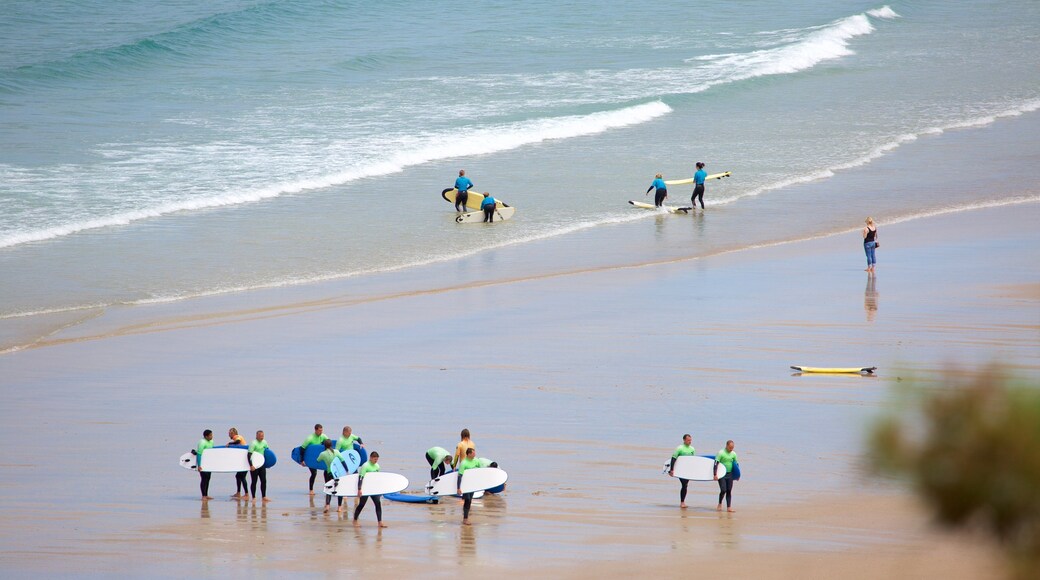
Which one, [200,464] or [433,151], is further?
[433,151]

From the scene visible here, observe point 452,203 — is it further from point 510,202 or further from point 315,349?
point 315,349

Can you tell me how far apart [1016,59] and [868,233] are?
107ft

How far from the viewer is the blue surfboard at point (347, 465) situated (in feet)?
37.6

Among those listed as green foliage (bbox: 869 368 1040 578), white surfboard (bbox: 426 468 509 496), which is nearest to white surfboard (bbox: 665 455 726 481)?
white surfboard (bbox: 426 468 509 496)

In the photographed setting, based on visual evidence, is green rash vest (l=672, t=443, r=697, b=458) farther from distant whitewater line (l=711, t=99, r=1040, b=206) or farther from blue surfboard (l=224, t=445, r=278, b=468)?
distant whitewater line (l=711, t=99, r=1040, b=206)

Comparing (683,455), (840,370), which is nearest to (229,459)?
(683,455)

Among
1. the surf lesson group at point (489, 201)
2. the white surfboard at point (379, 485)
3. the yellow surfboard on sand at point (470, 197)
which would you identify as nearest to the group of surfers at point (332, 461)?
the white surfboard at point (379, 485)

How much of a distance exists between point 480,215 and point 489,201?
Answer: 0.46m

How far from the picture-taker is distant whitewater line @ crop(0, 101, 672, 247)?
2495 cm

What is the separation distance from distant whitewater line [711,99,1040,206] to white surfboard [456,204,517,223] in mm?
4825

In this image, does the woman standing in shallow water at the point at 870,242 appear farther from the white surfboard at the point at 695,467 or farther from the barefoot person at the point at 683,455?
the white surfboard at the point at 695,467

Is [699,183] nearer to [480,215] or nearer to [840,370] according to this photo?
[480,215]

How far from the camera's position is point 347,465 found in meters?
11.5

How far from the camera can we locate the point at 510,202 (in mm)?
27562
